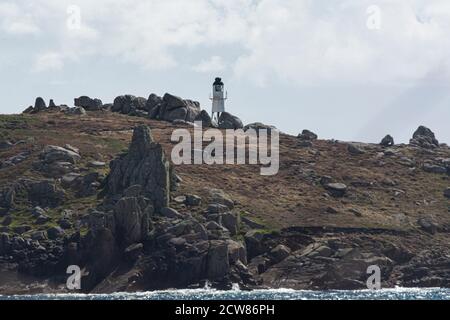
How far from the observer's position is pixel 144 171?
516 feet

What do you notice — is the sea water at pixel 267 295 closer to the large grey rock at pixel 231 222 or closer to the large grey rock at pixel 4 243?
the large grey rock at pixel 4 243

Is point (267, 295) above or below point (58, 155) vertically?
below

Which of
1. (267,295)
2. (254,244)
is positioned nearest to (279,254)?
(254,244)

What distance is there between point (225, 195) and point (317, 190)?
22.6 meters

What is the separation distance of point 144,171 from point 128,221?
41.3 ft

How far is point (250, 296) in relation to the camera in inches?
4943

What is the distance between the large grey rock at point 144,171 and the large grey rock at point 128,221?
7572 millimetres

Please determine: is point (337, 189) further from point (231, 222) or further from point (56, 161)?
point (56, 161)

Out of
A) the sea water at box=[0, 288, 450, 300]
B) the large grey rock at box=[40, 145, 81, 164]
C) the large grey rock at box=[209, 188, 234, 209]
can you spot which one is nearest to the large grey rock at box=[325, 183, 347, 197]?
the large grey rock at box=[209, 188, 234, 209]

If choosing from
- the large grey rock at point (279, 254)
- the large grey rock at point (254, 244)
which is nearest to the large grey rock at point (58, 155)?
the large grey rock at point (254, 244)

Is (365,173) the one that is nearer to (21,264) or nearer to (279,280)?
(279,280)

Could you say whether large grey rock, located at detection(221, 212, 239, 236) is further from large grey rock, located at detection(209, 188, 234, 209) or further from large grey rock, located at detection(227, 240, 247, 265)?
large grey rock, located at detection(209, 188, 234, 209)

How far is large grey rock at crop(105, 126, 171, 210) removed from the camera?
156 m
